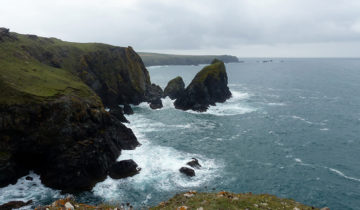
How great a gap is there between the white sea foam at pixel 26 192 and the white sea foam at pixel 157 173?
6.18 m

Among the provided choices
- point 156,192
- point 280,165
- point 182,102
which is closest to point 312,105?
point 182,102

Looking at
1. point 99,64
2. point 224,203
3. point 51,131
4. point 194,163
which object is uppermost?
point 99,64

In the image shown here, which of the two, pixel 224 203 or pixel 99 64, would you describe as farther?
pixel 99 64

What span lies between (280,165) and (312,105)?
182 ft

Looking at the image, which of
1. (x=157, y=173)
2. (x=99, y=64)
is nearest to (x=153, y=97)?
(x=99, y=64)

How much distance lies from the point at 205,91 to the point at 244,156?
42.7m

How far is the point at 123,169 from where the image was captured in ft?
128

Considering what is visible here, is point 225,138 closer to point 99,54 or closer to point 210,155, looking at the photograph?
point 210,155

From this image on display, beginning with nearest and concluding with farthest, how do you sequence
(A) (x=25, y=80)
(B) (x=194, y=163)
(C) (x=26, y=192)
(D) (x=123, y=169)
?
(C) (x=26, y=192) < (D) (x=123, y=169) < (B) (x=194, y=163) < (A) (x=25, y=80)

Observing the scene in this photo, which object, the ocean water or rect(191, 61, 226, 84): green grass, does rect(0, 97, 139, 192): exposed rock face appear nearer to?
the ocean water

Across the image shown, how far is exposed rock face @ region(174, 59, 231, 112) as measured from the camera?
8356 cm

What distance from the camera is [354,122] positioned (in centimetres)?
6512

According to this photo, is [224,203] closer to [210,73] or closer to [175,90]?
[210,73]

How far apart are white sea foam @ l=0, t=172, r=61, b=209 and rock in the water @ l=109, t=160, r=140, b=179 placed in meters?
8.49
